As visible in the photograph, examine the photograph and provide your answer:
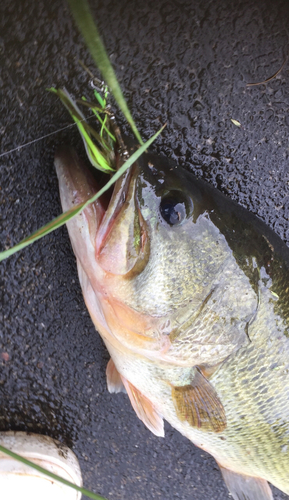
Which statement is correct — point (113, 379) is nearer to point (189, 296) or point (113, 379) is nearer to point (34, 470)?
point (34, 470)

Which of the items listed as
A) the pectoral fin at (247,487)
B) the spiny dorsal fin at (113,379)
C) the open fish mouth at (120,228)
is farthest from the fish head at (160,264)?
the pectoral fin at (247,487)

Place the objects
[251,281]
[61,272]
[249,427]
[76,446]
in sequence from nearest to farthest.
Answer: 1. [251,281]
2. [249,427]
3. [61,272]
4. [76,446]

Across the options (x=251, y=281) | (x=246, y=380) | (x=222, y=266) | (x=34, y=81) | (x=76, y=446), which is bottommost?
(x=76, y=446)

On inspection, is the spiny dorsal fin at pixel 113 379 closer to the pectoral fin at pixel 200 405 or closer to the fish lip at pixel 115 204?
the pectoral fin at pixel 200 405

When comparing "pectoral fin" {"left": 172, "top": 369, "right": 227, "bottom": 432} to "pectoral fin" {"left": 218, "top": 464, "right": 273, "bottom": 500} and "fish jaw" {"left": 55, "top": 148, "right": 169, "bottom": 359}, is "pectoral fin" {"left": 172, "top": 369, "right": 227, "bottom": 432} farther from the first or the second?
"pectoral fin" {"left": 218, "top": 464, "right": 273, "bottom": 500}

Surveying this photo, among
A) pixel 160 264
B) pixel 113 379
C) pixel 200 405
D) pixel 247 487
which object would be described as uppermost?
pixel 160 264

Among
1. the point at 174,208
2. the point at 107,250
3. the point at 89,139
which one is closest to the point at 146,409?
the point at 107,250

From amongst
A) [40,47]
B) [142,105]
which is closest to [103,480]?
[142,105]

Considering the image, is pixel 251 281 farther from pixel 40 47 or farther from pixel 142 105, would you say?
pixel 40 47
